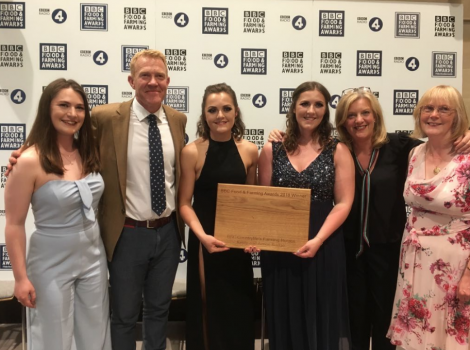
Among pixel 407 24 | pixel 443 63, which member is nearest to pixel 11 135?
pixel 407 24

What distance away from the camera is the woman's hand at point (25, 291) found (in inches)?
78.2

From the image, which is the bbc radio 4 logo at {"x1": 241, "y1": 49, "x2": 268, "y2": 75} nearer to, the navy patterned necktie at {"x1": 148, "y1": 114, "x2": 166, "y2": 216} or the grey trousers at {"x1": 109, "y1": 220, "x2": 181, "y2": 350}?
the navy patterned necktie at {"x1": 148, "y1": 114, "x2": 166, "y2": 216}

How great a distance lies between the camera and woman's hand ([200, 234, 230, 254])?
2.30m

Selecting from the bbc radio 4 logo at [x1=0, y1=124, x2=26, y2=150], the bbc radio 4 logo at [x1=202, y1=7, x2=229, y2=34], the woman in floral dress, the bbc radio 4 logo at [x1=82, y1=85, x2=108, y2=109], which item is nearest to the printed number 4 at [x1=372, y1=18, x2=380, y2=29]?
the bbc radio 4 logo at [x1=202, y1=7, x2=229, y2=34]

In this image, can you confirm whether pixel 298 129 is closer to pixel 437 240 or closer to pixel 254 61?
pixel 437 240

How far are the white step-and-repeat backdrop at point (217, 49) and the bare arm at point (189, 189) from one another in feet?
4.48

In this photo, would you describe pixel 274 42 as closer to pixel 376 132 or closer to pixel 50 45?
pixel 376 132

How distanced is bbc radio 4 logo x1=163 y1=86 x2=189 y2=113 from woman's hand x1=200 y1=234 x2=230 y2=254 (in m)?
1.72

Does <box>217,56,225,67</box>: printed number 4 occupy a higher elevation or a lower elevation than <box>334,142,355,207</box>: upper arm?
higher

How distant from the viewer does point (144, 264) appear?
2377 mm

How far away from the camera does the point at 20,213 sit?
6.56 ft

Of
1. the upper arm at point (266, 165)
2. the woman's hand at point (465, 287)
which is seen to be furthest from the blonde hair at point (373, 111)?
the woman's hand at point (465, 287)

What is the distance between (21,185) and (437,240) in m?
2.24

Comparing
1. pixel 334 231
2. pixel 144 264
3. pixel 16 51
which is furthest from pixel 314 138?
pixel 16 51
